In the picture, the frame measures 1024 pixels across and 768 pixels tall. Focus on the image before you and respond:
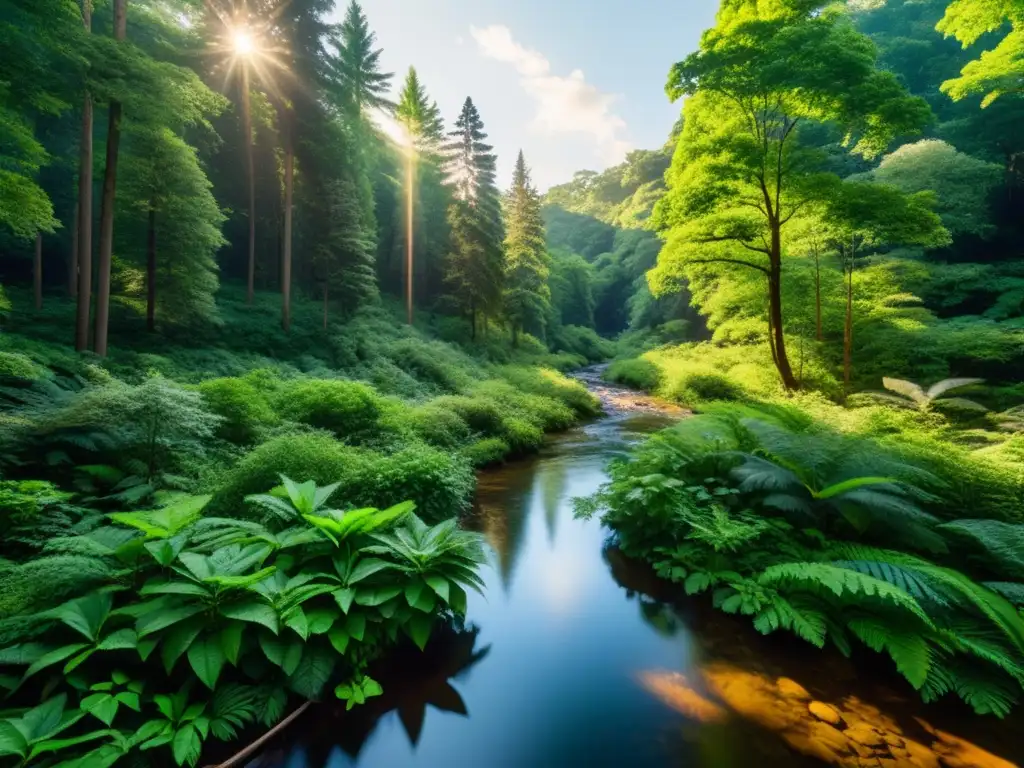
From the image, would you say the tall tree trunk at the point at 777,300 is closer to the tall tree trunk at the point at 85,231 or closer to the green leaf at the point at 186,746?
the green leaf at the point at 186,746

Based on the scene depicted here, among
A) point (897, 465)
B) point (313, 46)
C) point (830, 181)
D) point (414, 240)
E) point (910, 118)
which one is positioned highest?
point (313, 46)

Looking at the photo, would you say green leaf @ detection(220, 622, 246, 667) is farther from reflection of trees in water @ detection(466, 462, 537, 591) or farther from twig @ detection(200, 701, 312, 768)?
reflection of trees in water @ detection(466, 462, 537, 591)

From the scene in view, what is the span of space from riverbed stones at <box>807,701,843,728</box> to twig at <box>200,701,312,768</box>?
3628 millimetres

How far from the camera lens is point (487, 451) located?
10008 mm

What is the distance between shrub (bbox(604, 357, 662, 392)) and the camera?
69.7ft

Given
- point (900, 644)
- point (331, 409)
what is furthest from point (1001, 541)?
point (331, 409)

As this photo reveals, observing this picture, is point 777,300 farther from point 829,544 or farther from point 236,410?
point 236,410

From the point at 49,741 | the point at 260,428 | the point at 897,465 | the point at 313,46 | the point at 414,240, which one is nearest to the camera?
the point at 49,741

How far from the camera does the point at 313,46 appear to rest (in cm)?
1584

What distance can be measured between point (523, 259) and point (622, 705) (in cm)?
2504

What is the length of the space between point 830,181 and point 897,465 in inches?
307

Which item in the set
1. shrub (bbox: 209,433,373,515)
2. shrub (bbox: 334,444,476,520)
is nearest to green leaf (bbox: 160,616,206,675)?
shrub (bbox: 209,433,373,515)

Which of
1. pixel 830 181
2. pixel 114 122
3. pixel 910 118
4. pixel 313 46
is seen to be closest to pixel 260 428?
pixel 114 122

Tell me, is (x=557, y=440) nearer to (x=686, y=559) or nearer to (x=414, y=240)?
(x=686, y=559)
